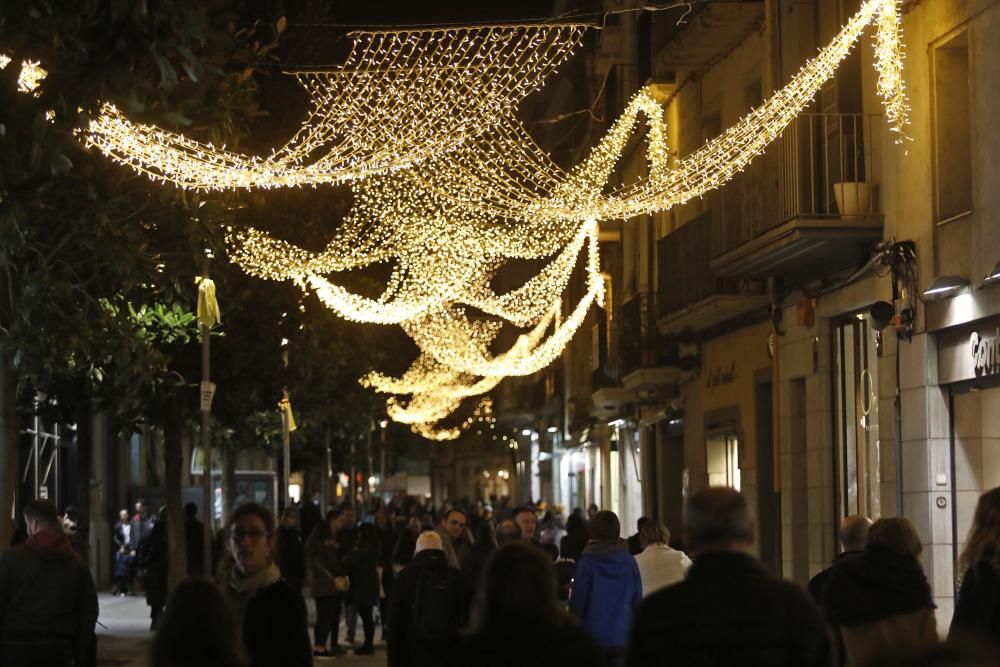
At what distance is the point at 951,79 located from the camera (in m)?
15.9

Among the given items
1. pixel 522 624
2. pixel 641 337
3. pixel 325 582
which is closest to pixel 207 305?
pixel 325 582

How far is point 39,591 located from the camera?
1034 cm

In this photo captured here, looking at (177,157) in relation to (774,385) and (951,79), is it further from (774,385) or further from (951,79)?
(774,385)

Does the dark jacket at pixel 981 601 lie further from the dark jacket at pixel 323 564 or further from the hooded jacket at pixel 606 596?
the dark jacket at pixel 323 564

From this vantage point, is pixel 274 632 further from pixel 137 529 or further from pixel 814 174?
pixel 137 529

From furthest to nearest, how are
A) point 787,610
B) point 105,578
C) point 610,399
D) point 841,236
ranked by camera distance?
point 105,578 → point 610,399 → point 841,236 → point 787,610

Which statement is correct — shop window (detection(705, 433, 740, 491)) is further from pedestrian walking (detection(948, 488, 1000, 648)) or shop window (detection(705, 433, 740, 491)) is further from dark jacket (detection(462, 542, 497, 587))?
pedestrian walking (detection(948, 488, 1000, 648))

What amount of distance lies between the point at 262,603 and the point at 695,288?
16500mm

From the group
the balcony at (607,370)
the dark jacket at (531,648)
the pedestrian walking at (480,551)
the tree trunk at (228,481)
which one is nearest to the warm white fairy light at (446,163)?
the balcony at (607,370)

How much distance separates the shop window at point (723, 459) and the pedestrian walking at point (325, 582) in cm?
552

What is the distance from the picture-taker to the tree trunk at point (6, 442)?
15531 mm

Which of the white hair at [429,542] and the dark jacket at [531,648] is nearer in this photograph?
the dark jacket at [531,648]

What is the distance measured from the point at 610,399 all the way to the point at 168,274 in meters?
18.8

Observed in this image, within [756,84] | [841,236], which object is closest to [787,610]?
[841,236]
